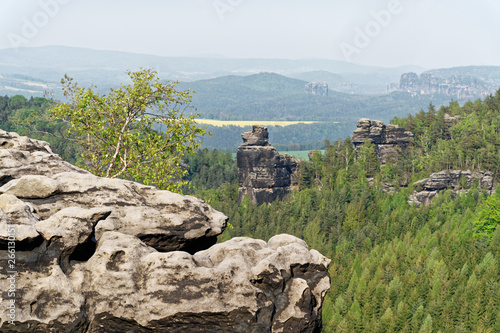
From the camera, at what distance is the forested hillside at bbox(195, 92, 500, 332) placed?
9819 centimetres

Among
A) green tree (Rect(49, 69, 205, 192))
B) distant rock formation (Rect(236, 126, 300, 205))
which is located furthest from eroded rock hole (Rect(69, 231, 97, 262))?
distant rock formation (Rect(236, 126, 300, 205))

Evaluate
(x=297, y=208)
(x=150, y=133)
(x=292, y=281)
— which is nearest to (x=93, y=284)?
(x=292, y=281)

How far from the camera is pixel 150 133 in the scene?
34469 millimetres

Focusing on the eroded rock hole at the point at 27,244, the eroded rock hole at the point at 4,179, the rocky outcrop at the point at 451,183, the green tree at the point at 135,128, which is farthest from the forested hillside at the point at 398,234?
the eroded rock hole at the point at 27,244

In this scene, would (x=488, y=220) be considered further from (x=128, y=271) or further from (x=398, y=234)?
(x=128, y=271)

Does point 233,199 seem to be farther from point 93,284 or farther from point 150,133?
point 93,284

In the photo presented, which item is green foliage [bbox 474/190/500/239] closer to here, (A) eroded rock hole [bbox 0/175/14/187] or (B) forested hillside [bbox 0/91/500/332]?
(B) forested hillside [bbox 0/91/500/332]

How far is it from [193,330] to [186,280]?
5.10ft

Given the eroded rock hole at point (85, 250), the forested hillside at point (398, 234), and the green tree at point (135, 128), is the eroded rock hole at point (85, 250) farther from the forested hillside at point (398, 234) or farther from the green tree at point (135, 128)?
the forested hillside at point (398, 234)

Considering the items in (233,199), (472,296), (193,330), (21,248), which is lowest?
(233,199)

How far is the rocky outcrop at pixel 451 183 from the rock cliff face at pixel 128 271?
158785mm

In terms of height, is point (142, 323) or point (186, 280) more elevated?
point (186, 280)

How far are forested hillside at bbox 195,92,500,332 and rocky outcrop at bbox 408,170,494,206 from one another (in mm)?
2585

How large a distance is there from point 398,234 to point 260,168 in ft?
188
